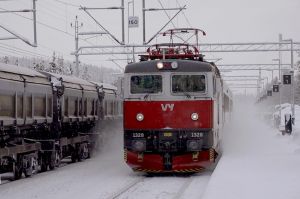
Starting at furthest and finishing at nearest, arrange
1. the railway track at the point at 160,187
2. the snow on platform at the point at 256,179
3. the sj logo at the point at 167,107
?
the sj logo at the point at 167,107
the railway track at the point at 160,187
the snow on platform at the point at 256,179

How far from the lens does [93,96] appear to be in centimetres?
2488

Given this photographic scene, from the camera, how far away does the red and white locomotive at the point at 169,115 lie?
16047 millimetres

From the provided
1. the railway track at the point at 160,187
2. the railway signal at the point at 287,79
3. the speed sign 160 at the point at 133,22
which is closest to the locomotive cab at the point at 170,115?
the railway track at the point at 160,187

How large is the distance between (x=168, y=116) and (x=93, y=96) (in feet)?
30.0

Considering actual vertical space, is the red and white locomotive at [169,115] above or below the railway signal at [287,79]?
below

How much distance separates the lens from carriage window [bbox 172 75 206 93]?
16.5 meters

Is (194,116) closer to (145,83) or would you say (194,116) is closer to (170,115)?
(170,115)

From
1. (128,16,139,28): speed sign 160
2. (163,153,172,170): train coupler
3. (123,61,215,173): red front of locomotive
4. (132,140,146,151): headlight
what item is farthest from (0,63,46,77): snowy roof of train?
(128,16,139,28): speed sign 160

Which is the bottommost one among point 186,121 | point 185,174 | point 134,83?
point 185,174

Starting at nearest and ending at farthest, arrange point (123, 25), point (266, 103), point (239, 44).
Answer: point (123, 25) < point (239, 44) < point (266, 103)

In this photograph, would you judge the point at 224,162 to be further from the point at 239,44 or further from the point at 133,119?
the point at 239,44

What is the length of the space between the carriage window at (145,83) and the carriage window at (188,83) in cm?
44

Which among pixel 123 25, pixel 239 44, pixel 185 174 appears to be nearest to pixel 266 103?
pixel 239 44

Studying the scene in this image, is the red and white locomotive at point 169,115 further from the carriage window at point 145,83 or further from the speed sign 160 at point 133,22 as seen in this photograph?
the speed sign 160 at point 133,22
